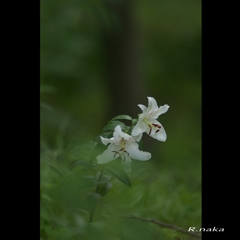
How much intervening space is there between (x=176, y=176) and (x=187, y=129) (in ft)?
16.3

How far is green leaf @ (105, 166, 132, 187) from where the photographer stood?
6.38 ft

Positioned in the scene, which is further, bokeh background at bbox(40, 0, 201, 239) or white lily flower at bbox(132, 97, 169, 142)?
bokeh background at bbox(40, 0, 201, 239)

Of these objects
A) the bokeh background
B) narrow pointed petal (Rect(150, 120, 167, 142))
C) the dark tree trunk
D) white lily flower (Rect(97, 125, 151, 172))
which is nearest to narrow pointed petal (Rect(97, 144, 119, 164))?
white lily flower (Rect(97, 125, 151, 172))

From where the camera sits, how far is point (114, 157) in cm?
191

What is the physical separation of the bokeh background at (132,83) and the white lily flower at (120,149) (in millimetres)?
369

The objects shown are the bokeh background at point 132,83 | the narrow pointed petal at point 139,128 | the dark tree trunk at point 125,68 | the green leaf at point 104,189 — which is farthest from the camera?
the dark tree trunk at point 125,68

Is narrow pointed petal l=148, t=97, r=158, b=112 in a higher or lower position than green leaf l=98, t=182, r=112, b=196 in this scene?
higher

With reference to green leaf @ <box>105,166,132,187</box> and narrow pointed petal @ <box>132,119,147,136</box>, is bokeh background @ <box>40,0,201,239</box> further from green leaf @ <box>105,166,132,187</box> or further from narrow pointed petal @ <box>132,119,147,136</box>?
narrow pointed petal @ <box>132,119,147,136</box>

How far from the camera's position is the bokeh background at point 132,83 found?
8.72ft

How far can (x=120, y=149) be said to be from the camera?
188cm

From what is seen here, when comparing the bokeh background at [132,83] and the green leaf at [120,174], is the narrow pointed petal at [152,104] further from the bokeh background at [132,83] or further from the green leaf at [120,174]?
the bokeh background at [132,83]

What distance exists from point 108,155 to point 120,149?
5 centimetres

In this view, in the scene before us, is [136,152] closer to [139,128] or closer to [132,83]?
[139,128]

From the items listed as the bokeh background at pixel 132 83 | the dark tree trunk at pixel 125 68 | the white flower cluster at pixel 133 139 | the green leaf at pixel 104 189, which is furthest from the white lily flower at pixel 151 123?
the dark tree trunk at pixel 125 68
